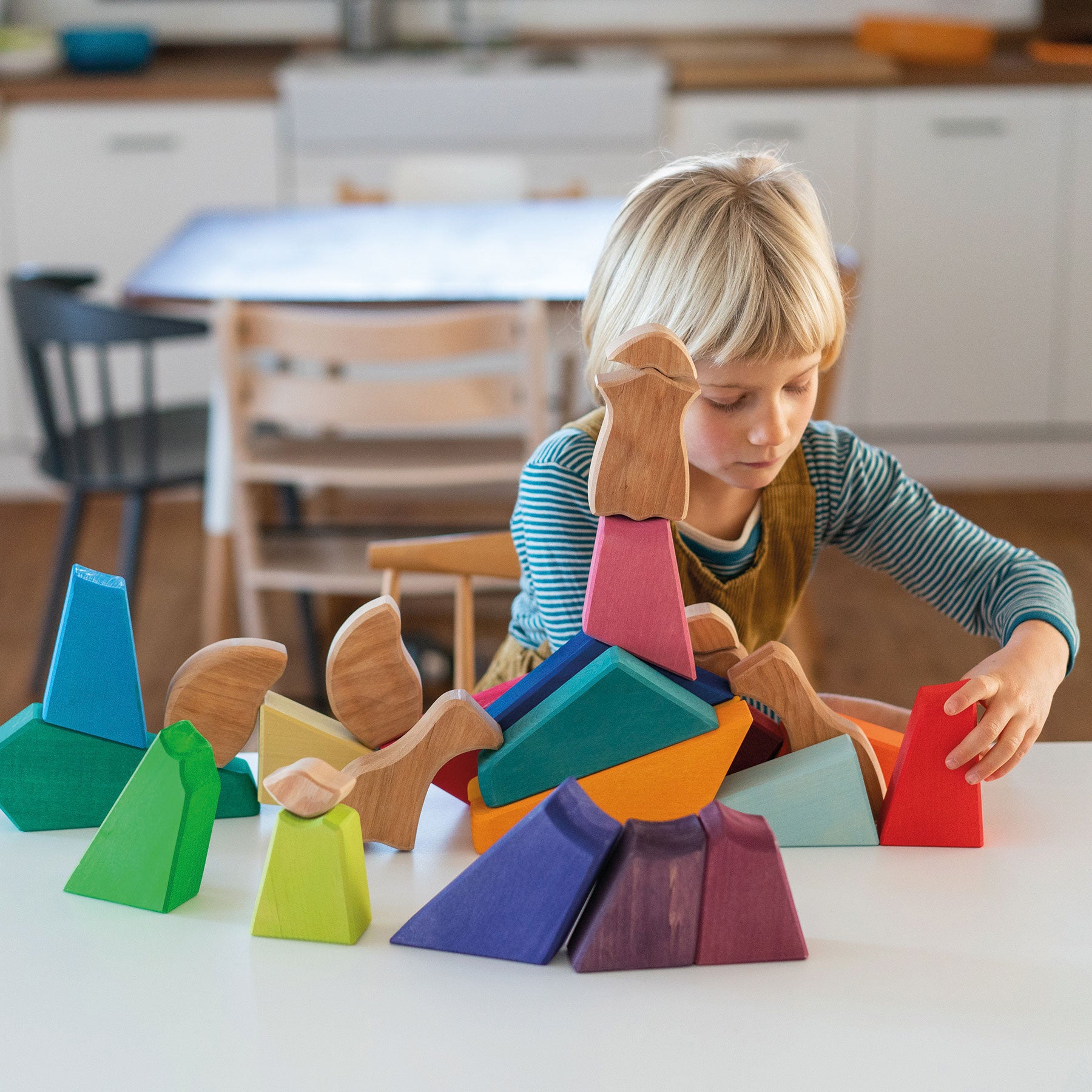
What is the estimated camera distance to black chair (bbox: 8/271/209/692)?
1965 mm

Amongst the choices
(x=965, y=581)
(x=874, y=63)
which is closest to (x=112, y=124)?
(x=874, y=63)

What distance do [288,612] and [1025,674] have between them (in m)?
2.07

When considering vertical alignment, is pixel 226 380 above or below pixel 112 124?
below

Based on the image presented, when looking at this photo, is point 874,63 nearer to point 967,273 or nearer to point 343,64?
point 967,273

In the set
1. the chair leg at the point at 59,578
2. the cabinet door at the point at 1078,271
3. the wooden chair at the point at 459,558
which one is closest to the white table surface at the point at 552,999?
the wooden chair at the point at 459,558

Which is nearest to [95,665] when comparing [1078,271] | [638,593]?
[638,593]

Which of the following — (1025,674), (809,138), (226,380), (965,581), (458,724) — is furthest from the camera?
(809,138)

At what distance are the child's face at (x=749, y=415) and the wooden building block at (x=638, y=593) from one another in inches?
8.0

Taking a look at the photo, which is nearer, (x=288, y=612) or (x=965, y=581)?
(x=965, y=581)

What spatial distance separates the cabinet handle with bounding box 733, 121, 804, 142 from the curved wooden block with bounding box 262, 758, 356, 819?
276cm

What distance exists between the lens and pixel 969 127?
3.12m

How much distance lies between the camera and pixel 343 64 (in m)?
3.25

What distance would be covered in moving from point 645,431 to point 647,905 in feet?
0.72

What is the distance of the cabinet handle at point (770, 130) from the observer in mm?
3111
